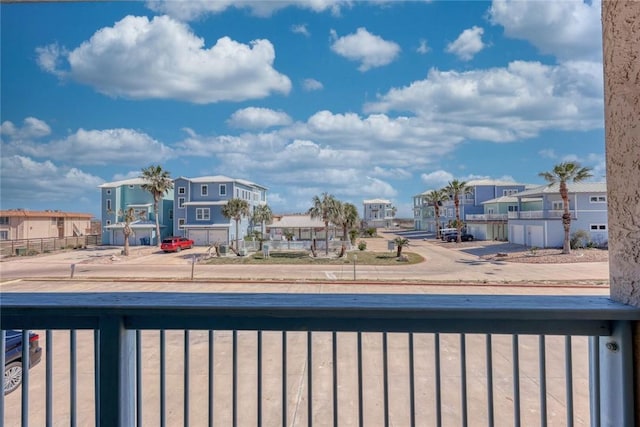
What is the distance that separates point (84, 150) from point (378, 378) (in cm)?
455

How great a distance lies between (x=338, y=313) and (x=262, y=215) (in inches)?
795

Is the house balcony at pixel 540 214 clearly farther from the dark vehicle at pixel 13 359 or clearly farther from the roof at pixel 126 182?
the roof at pixel 126 182

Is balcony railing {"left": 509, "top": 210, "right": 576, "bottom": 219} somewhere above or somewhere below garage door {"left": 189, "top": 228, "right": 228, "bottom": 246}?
above

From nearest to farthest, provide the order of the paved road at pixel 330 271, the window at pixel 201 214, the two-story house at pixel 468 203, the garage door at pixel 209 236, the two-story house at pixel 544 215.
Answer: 1. the paved road at pixel 330 271
2. the two-story house at pixel 544 215
3. the two-story house at pixel 468 203
4. the window at pixel 201 214
5. the garage door at pixel 209 236

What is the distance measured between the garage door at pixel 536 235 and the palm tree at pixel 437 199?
380 centimetres

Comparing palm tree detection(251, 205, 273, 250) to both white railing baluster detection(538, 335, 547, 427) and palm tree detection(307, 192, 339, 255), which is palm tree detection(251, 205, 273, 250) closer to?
palm tree detection(307, 192, 339, 255)

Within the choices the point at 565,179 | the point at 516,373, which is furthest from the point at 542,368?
the point at 565,179

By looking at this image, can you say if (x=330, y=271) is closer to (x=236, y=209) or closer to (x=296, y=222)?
(x=236, y=209)

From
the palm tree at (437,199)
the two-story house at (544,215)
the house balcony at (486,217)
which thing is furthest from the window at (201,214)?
the two-story house at (544,215)

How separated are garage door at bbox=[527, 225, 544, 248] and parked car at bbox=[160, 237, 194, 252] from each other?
52.8 ft

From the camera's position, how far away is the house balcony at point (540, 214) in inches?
468

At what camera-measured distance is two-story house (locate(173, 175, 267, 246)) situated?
19.2m

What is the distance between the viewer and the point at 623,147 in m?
1.01

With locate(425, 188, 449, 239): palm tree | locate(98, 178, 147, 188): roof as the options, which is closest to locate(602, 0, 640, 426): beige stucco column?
locate(98, 178, 147, 188): roof
